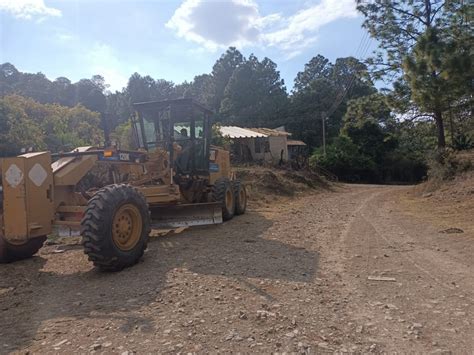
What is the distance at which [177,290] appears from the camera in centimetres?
496

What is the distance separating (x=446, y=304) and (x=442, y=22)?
17370 millimetres

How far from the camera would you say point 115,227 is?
5.95 m

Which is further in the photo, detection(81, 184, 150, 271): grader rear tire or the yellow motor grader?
the yellow motor grader

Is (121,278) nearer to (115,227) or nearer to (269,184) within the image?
(115,227)

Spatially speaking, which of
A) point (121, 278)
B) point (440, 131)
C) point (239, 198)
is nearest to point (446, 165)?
point (440, 131)

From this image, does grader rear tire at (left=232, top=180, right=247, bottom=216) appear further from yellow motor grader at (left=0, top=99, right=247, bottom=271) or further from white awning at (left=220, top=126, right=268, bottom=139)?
white awning at (left=220, top=126, right=268, bottom=139)

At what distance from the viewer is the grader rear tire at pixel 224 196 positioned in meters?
10.9

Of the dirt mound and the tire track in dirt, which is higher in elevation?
the dirt mound

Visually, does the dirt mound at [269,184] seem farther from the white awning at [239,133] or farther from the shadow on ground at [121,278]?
the shadow on ground at [121,278]

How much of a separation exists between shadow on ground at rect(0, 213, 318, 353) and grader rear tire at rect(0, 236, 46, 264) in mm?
153

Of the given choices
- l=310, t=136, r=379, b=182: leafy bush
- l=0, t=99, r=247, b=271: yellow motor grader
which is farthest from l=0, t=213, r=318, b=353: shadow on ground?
l=310, t=136, r=379, b=182: leafy bush

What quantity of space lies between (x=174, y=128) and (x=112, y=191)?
13.3 ft

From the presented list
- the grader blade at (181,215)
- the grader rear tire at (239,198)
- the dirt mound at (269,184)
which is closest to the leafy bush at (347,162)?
the dirt mound at (269,184)

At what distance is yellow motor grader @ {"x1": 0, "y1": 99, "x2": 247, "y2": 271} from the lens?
5781mm
